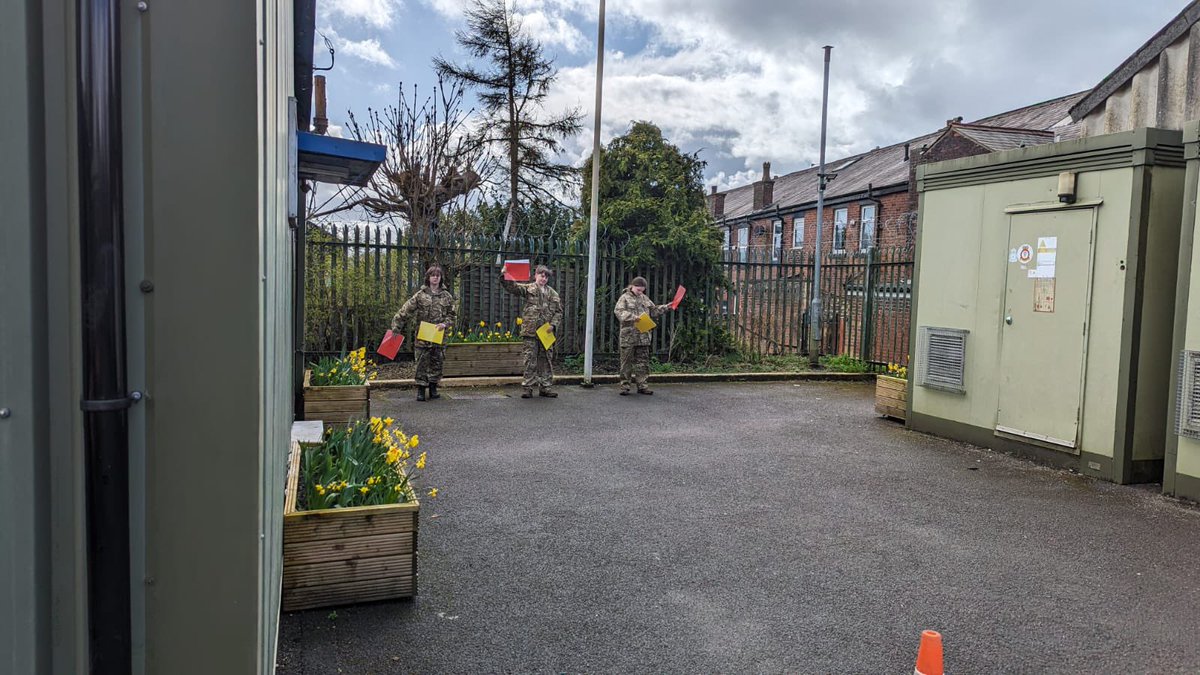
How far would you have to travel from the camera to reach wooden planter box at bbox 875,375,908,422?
367 inches

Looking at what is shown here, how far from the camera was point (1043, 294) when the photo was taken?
731 cm

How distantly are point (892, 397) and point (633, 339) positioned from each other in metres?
3.79

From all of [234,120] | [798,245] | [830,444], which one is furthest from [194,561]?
[798,245]

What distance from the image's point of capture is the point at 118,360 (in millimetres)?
1586

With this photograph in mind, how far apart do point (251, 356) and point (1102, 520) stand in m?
6.06

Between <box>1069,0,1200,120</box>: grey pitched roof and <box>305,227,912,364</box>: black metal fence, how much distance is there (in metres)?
3.74

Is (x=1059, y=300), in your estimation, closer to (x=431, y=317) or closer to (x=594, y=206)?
(x=594, y=206)

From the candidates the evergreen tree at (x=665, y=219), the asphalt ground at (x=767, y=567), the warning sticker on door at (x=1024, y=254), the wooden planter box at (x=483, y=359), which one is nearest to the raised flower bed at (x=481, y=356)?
the wooden planter box at (x=483, y=359)

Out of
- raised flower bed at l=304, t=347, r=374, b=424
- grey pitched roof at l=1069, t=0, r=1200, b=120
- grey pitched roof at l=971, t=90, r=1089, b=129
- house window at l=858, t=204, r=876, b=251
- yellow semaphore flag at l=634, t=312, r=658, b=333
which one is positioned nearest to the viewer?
raised flower bed at l=304, t=347, r=374, b=424

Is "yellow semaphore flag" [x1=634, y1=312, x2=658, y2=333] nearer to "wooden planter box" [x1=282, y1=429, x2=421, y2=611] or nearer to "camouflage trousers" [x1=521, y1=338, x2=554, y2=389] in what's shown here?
"camouflage trousers" [x1=521, y1=338, x2=554, y2=389]

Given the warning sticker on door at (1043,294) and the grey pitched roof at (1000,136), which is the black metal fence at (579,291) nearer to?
the warning sticker on door at (1043,294)

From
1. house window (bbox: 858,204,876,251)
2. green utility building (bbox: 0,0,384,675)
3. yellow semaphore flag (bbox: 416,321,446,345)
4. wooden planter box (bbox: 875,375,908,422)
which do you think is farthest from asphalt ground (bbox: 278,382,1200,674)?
house window (bbox: 858,204,876,251)

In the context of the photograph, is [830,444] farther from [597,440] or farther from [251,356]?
[251,356]

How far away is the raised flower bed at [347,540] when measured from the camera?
3.66m
